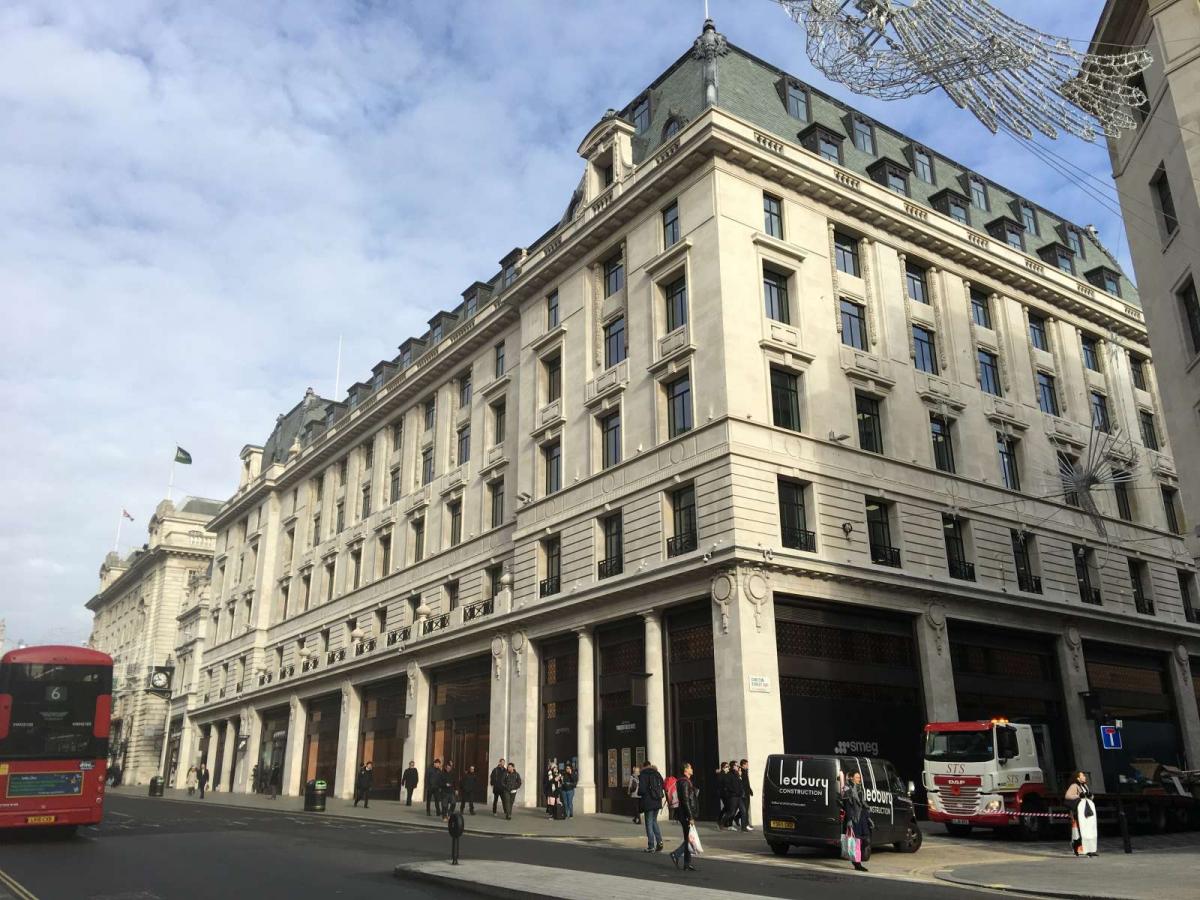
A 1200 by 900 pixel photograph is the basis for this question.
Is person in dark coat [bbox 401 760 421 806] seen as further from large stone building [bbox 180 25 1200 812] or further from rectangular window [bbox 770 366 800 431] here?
rectangular window [bbox 770 366 800 431]

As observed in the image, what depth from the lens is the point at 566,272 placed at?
37906mm

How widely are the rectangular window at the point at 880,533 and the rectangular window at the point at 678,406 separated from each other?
6.73 meters

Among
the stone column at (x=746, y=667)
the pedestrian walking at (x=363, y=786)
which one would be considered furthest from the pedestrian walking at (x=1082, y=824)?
the pedestrian walking at (x=363, y=786)

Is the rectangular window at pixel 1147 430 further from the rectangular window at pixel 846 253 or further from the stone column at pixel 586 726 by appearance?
the stone column at pixel 586 726

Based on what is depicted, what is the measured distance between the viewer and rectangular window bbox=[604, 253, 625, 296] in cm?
3534

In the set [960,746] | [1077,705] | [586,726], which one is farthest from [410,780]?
[1077,705]

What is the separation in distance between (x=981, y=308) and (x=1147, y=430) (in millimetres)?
11376

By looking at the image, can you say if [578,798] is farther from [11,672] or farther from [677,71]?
[677,71]

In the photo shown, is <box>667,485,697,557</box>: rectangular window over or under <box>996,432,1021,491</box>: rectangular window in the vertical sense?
under

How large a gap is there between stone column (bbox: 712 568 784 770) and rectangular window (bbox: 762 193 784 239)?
12612 mm

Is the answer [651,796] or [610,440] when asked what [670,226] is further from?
[651,796]

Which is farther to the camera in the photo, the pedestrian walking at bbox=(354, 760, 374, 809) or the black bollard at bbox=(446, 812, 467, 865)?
the pedestrian walking at bbox=(354, 760, 374, 809)

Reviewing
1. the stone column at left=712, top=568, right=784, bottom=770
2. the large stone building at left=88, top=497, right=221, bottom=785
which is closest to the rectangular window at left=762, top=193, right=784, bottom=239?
the stone column at left=712, top=568, right=784, bottom=770

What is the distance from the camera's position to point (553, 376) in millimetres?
38188
